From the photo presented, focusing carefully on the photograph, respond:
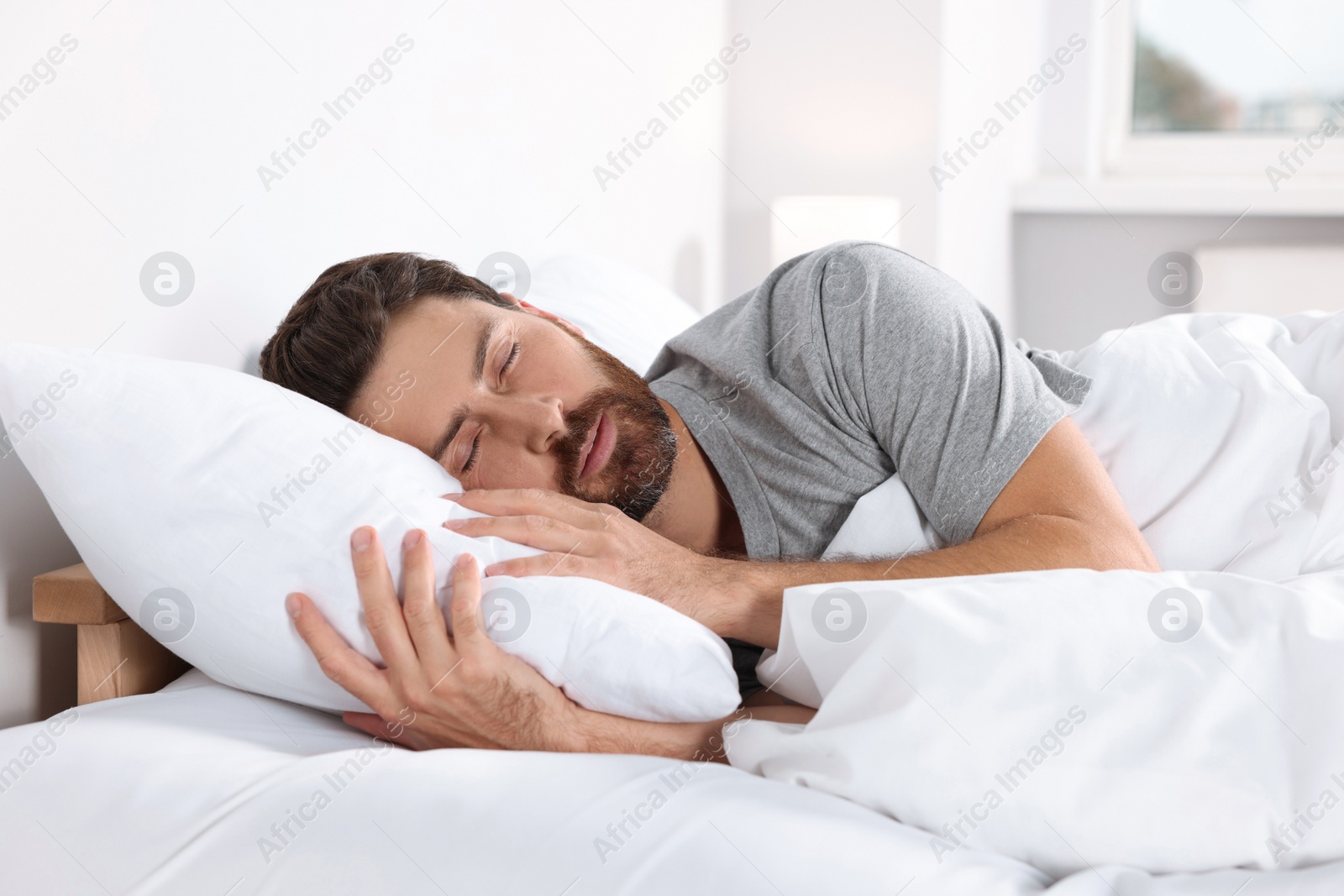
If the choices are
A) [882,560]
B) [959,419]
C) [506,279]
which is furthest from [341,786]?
[506,279]

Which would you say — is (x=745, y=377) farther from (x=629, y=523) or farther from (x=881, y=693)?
(x=881, y=693)

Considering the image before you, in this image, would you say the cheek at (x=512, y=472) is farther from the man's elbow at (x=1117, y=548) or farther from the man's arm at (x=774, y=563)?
the man's elbow at (x=1117, y=548)

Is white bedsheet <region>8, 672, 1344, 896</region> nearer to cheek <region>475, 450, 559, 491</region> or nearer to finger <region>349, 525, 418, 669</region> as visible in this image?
finger <region>349, 525, 418, 669</region>

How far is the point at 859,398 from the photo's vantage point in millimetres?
1141

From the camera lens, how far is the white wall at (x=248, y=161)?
0.92 m

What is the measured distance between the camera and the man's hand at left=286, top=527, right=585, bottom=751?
2.68 feet

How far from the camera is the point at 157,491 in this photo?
2.67 ft

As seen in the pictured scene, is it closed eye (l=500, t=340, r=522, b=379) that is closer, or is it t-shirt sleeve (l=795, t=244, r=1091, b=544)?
t-shirt sleeve (l=795, t=244, r=1091, b=544)

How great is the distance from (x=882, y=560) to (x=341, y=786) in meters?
0.54

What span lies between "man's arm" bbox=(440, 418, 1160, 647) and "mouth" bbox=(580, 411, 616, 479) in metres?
0.15

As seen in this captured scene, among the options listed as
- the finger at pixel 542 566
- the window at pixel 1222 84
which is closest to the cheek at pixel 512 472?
the finger at pixel 542 566

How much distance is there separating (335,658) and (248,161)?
2.06 feet

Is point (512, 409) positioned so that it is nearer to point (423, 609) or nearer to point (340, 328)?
point (340, 328)

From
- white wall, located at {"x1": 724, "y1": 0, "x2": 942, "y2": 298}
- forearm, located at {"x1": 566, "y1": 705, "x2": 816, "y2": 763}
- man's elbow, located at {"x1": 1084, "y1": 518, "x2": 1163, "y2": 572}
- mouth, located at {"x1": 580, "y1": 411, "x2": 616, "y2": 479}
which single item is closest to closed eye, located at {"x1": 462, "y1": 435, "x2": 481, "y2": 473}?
mouth, located at {"x1": 580, "y1": 411, "x2": 616, "y2": 479}
